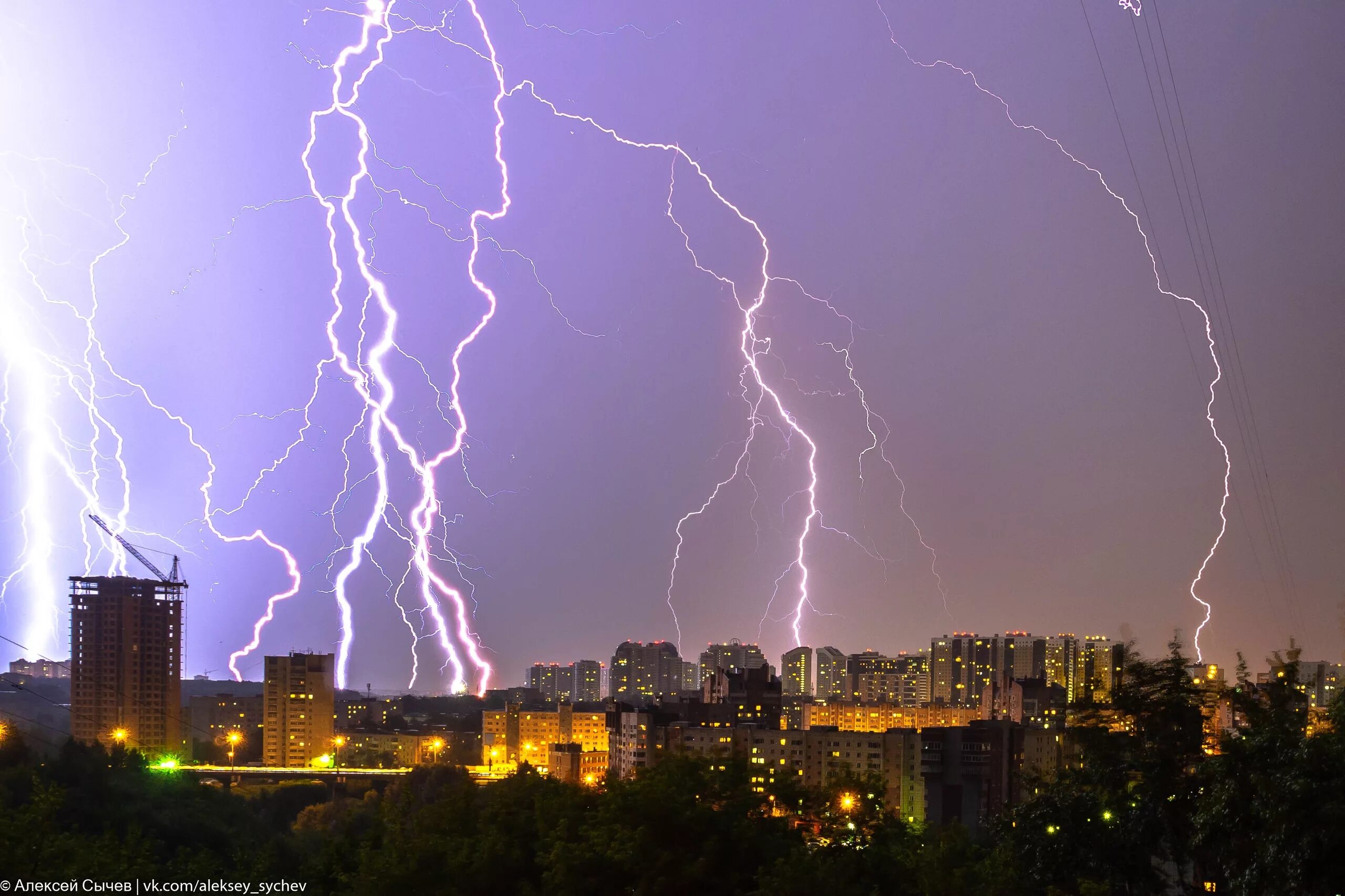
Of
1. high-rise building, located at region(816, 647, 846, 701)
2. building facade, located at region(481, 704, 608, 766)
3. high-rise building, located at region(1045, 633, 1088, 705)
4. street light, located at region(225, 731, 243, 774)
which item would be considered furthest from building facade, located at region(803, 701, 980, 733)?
street light, located at region(225, 731, 243, 774)

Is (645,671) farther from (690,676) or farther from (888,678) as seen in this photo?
(888,678)

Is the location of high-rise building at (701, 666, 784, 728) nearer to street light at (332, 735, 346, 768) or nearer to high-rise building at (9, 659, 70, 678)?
street light at (332, 735, 346, 768)

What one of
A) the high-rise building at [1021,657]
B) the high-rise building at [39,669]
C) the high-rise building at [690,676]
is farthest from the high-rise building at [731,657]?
the high-rise building at [39,669]

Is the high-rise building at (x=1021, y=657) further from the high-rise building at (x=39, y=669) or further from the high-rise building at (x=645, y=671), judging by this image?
the high-rise building at (x=39, y=669)

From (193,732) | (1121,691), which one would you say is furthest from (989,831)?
(193,732)

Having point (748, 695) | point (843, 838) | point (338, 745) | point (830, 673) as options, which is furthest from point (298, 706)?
point (843, 838)
